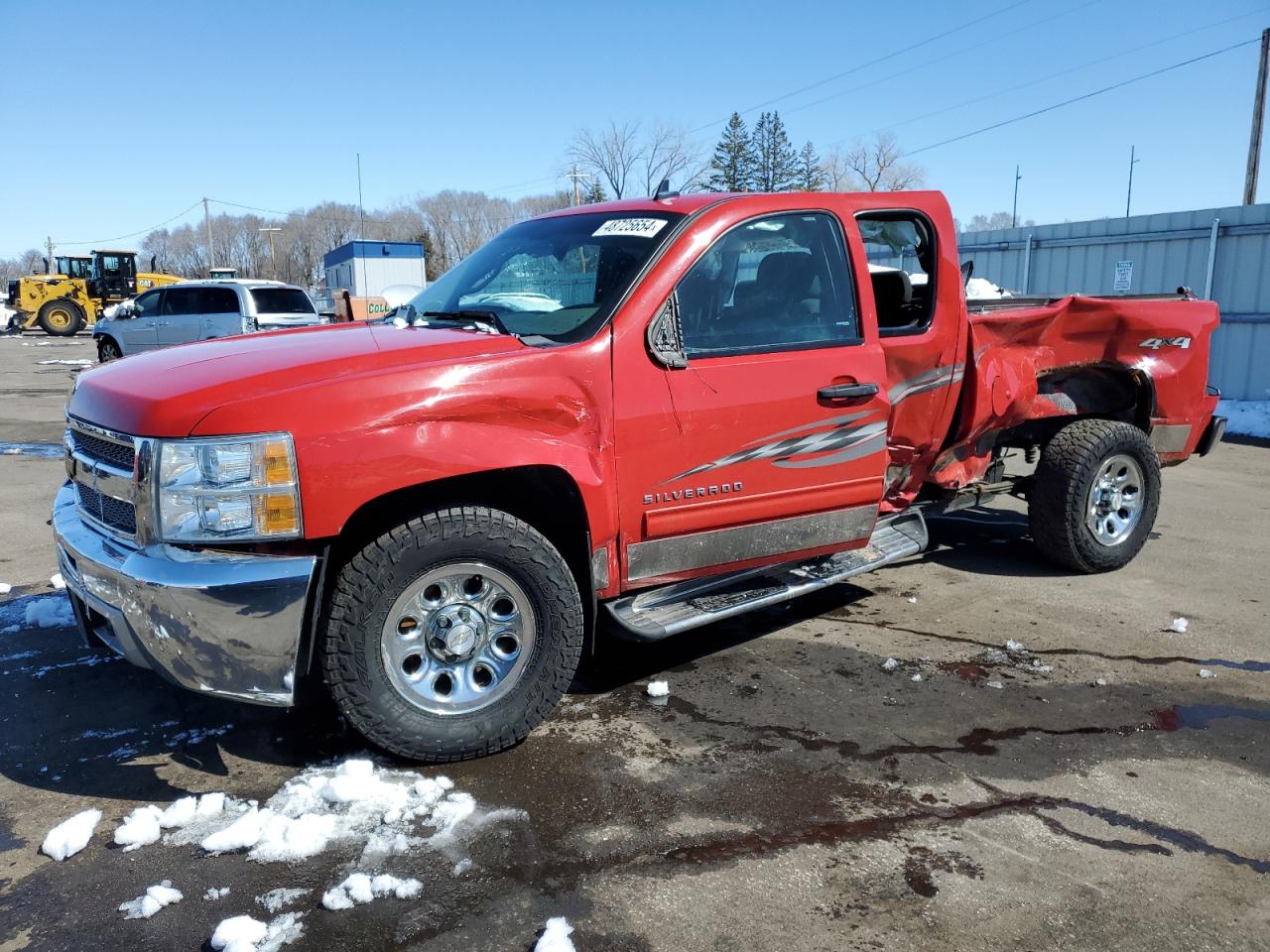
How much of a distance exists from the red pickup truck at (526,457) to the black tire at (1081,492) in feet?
2.61

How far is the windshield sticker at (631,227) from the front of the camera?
395 centimetres

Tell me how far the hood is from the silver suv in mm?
13680

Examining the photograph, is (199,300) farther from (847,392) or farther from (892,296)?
(847,392)

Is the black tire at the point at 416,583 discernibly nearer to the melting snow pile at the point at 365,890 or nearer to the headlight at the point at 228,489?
the headlight at the point at 228,489

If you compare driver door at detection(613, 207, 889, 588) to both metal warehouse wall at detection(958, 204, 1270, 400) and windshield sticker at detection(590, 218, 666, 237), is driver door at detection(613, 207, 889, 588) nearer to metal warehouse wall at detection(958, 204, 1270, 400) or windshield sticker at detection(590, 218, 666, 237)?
windshield sticker at detection(590, 218, 666, 237)

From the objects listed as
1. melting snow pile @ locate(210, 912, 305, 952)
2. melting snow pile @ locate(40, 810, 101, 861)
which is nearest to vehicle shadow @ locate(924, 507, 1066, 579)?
melting snow pile @ locate(210, 912, 305, 952)

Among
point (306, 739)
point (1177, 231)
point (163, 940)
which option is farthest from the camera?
point (1177, 231)

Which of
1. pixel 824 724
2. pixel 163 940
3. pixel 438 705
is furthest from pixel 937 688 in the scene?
pixel 163 940

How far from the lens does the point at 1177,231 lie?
1453 centimetres

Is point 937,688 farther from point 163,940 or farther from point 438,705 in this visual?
point 163,940

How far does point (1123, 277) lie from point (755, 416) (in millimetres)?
14047

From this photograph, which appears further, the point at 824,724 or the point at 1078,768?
the point at 824,724

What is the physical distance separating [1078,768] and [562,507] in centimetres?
209

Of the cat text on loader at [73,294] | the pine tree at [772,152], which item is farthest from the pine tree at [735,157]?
the cat text on loader at [73,294]
